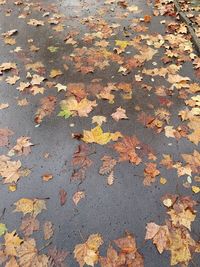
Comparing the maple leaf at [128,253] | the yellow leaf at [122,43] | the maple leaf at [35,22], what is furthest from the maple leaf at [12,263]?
the maple leaf at [35,22]

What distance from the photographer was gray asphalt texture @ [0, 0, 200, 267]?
3096mm

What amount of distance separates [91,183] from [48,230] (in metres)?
0.68

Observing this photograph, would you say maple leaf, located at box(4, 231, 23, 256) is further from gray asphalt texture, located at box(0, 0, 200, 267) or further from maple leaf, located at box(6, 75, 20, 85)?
maple leaf, located at box(6, 75, 20, 85)

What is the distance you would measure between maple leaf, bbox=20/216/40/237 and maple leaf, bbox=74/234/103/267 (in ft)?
1.50

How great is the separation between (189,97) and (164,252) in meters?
2.38

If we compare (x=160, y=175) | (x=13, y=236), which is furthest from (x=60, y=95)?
(x=13, y=236)

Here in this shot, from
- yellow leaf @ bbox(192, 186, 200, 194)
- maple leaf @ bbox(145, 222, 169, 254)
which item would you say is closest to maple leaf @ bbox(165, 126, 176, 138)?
yellow leaf @ bbox(192, 186, 200, 194)

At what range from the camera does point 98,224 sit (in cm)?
315

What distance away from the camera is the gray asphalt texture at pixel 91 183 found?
310 cm

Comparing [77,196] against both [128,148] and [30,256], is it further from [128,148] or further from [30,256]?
[128,148]

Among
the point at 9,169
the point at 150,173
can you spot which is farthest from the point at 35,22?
the point at 150,173

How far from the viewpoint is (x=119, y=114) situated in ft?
14.2

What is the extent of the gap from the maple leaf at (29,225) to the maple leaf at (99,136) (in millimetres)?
1180

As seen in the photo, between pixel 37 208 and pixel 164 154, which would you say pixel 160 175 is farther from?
pixel 37 208
